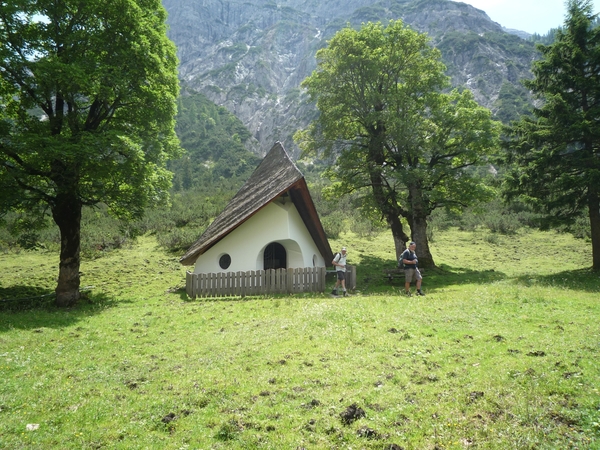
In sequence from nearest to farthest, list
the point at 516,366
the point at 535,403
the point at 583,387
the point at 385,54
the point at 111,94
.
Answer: the point at 535,403 < the point at 583,387 < the point at 516,366 < the point at 111,94 < the point at 385,54

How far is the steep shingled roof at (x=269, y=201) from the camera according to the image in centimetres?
1571

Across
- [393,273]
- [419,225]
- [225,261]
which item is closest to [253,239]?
[225,261]

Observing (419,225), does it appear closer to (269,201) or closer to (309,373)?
(269,201)

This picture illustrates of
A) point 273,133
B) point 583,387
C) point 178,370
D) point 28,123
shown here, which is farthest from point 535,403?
point 273,133

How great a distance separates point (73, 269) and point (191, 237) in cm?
1543

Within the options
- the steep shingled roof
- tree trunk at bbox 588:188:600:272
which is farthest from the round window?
tree trunk at bbox 588:188:600:272

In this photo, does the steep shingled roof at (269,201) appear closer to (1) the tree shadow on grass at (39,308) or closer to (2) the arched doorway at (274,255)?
(2) the arched doorway at (274,255)

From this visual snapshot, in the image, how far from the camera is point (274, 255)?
19328 millimetres

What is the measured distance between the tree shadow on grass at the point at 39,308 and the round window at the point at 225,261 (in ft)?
15.4

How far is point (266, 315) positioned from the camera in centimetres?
1077

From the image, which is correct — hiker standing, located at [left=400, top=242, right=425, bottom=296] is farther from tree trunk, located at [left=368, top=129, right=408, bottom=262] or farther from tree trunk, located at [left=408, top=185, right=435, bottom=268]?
tree trunk, located at [left=368, top=129, right=408, bottom=262]

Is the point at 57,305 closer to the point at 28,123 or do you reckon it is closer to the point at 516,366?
the point at 28,123

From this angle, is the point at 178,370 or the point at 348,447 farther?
the point at 178,370

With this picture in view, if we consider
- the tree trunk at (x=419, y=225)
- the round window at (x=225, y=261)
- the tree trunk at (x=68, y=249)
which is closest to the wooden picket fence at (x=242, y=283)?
the round window at (x=225, y=261)
